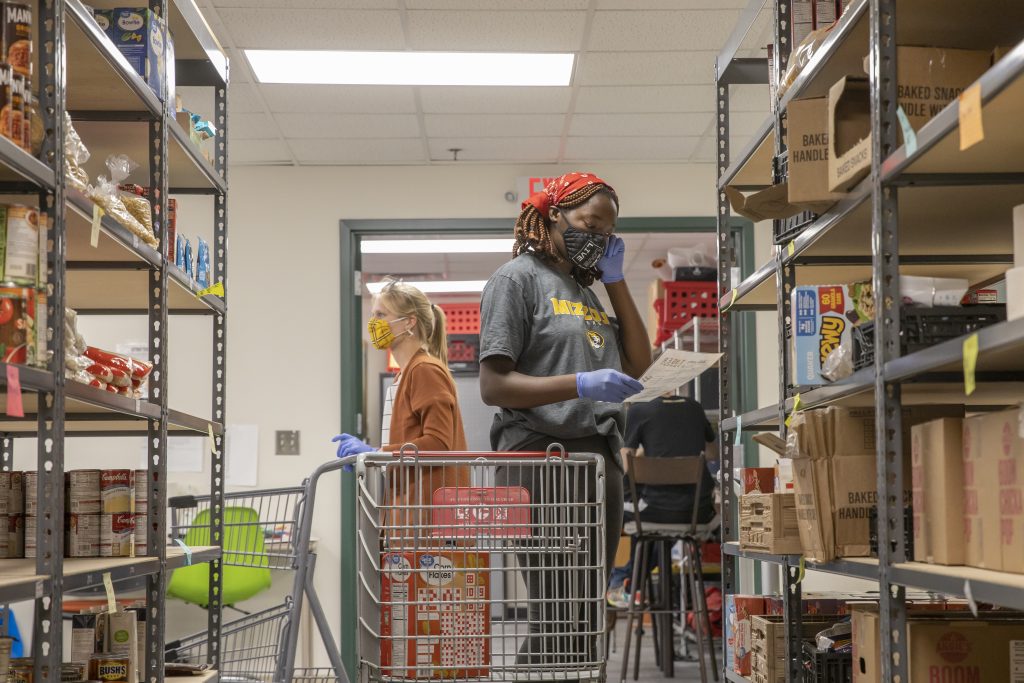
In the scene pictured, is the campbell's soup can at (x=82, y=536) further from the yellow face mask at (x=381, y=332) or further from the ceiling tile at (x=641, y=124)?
the ceiling tile at (x=641, y=124)

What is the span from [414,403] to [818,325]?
4.98ft

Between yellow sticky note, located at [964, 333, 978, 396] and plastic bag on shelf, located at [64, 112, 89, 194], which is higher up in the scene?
plastic bag on shelf, located at [64, 112, 89, 194]

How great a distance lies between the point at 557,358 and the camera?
2.90m

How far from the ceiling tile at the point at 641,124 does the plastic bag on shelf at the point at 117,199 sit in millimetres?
3204

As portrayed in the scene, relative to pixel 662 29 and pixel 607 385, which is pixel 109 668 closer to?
pixel 607 385

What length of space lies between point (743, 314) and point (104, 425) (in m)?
4.18

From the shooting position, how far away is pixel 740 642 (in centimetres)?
338

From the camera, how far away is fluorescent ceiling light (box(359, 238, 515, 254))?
8.26 metres

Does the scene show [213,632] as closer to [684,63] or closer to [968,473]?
[968,473]

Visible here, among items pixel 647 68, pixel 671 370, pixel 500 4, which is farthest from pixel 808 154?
pixel 647 68

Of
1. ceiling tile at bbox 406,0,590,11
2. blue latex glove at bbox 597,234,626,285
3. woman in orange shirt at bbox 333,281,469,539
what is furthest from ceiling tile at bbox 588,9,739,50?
blue latex glove at bbox 597,234,626,285

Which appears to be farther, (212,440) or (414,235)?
(414,235)

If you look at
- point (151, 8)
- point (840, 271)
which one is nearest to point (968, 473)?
point (840, 271)

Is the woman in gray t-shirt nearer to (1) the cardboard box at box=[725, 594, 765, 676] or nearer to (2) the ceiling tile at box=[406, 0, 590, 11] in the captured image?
(1) the cardboard box at box=[725, 594, 765, 676]
